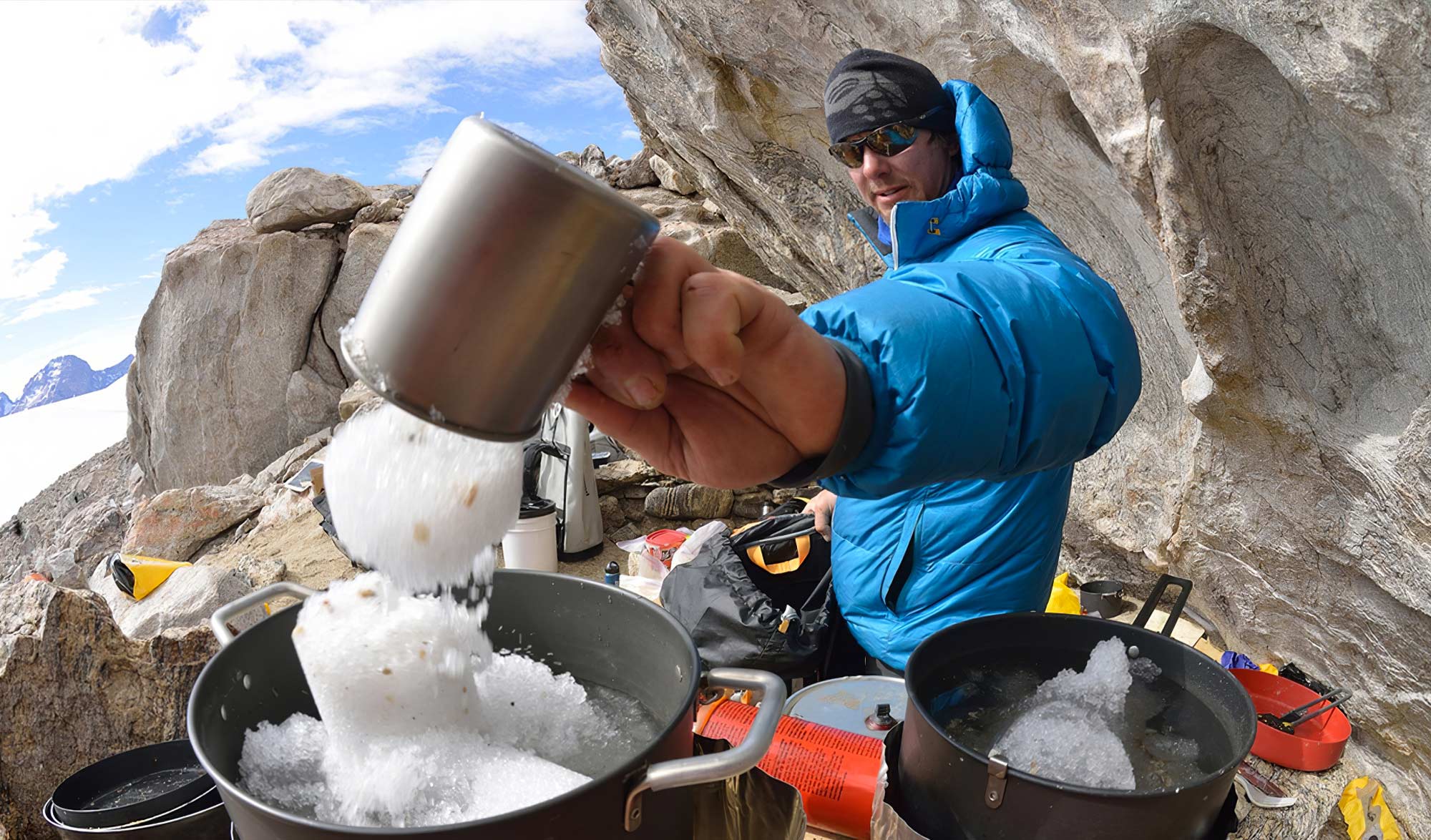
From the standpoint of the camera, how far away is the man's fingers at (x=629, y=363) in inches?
45.0

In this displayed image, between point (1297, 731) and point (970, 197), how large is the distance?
238 centimetres

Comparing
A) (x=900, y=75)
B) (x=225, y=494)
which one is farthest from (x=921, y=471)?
(x=225, y=494)

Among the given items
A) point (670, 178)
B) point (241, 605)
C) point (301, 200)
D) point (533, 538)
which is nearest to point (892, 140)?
point (241, 605)

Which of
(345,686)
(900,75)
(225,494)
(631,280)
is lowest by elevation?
(225,494)

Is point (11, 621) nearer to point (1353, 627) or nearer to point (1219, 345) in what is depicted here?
point (1219, 345)

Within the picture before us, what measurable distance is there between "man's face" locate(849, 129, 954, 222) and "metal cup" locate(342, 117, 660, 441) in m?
1.74

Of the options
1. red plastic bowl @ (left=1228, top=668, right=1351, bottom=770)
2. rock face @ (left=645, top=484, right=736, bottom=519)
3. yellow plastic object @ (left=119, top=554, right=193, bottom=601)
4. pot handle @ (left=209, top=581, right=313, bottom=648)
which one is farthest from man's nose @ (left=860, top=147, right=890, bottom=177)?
yellow plastic object @ (left=119, top=554, right=193, bottom=601)

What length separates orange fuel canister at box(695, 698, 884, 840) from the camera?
180 centimetres

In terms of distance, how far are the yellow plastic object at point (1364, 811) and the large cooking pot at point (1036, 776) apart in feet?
4.53

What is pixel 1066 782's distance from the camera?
117 cm

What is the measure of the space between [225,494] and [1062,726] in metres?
9.24

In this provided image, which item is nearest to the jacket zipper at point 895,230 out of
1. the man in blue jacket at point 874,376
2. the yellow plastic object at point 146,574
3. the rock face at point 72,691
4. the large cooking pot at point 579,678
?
the man in blue jacket at point 874,376

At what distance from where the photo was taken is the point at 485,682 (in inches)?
59.8

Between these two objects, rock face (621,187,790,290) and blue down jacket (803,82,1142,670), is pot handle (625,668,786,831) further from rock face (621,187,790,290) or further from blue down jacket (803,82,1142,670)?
rock face (621,187,790,290)
